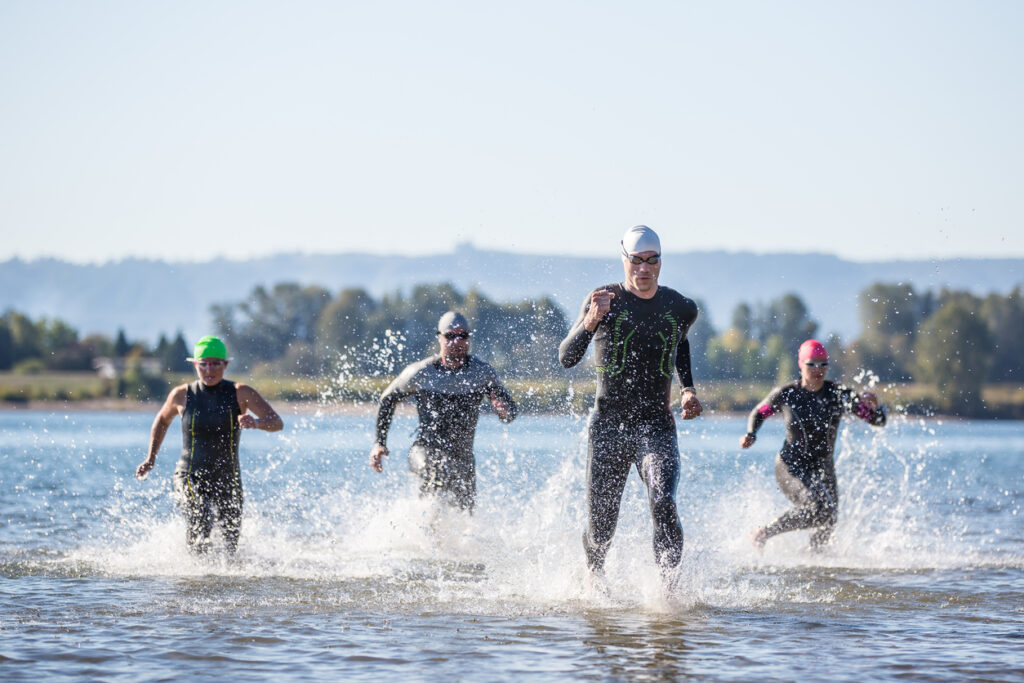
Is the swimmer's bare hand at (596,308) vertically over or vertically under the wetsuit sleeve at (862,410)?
over

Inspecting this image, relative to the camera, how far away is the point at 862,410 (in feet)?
37.1

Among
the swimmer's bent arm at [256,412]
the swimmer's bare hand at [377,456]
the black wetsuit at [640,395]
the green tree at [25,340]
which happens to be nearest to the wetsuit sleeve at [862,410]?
the black wetsuit at [640,395]

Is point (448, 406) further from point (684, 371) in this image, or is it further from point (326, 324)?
point (326, 324)

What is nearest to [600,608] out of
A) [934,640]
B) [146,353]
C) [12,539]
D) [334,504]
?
[934,640]

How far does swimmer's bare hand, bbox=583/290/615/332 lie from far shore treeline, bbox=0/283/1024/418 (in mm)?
61276

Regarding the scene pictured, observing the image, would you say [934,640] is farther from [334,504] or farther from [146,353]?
[146,353]

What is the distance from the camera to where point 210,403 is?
10.2m

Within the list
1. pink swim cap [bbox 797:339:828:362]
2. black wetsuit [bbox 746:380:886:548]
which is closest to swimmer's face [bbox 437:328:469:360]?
black wetsuit [bbox 746:380:886:548]

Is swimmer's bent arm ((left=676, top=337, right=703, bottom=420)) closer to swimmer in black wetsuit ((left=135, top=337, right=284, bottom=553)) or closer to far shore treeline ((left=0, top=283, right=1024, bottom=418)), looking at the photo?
swimmer in black wetsuit ((left=135, top=337, right=284, bottom=553))

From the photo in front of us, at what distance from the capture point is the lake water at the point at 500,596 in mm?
7109

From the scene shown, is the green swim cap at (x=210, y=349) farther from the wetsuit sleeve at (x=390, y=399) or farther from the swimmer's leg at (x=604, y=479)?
the swimmer's leg at (x=604, y=479)

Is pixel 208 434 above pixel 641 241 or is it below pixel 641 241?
below

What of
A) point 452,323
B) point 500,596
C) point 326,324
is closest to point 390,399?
point 452,323

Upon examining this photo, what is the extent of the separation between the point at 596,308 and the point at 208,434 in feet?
12.3
